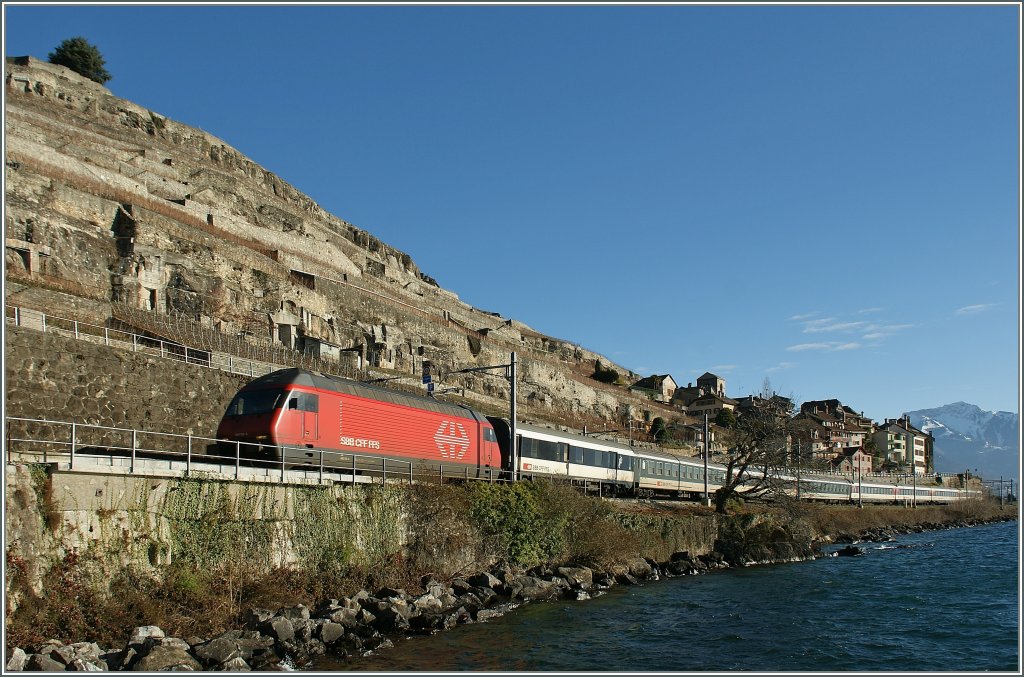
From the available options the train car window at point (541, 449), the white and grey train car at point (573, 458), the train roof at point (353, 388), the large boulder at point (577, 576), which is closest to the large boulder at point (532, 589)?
the large boulder at point (577, 576)

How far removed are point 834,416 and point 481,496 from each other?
123103mm

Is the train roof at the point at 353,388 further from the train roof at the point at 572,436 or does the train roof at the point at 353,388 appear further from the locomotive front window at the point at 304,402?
the train roof at the point at 572,436

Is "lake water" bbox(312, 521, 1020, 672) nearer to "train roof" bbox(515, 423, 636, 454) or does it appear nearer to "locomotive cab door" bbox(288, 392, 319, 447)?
"locomotive cab door" bbox(288, 392, 319, 447)

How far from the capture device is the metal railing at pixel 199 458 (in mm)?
15887

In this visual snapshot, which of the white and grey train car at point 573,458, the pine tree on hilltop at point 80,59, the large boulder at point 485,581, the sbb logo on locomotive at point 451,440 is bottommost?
the large boulder at point 485,581

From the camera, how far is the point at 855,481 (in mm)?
85188

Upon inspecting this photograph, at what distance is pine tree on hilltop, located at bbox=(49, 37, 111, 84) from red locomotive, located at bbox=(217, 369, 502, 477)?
70.6 metres

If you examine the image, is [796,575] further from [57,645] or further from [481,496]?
[57,645]

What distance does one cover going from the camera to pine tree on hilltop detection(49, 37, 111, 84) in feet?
261

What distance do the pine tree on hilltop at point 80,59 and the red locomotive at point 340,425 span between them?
232 feet

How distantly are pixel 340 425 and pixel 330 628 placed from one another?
26.9 ft

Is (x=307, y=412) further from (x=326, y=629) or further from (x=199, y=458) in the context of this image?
(x=326, y=629)

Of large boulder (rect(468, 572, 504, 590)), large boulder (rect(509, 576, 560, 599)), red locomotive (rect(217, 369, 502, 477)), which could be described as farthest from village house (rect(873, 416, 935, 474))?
large boulder (rect(468, 572, 504, 590))

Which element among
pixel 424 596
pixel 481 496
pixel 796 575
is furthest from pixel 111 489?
pixel 796 575
